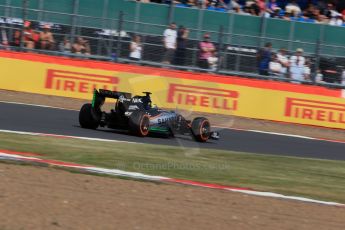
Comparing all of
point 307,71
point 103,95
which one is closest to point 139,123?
point 103,95

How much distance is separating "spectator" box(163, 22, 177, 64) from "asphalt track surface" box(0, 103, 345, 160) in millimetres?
3403

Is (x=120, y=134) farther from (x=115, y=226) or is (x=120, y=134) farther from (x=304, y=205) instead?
(x=115, y=226)

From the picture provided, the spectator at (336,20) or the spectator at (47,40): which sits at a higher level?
the spectator at (336,20)

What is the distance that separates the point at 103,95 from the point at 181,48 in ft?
20.7

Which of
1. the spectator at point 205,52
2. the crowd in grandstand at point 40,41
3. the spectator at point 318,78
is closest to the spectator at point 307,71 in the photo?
the spectator at point 318,78

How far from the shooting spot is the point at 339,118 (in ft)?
60.4

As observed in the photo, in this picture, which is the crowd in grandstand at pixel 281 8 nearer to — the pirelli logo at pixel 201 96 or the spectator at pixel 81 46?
the spectator at pixel 81 46

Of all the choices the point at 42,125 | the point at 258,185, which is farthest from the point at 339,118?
the point at 258,185

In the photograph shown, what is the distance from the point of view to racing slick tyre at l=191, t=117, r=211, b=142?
13477 millimetres

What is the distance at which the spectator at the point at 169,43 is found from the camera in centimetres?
1898

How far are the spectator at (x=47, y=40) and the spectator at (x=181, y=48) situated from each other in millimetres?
3139

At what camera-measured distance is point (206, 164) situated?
10.9m

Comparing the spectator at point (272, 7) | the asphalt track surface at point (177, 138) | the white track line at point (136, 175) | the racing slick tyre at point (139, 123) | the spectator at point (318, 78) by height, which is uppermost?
the spectator at point (272, 7)

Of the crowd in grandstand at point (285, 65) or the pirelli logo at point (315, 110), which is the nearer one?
→ the pirelli logo at point (315, 110)
